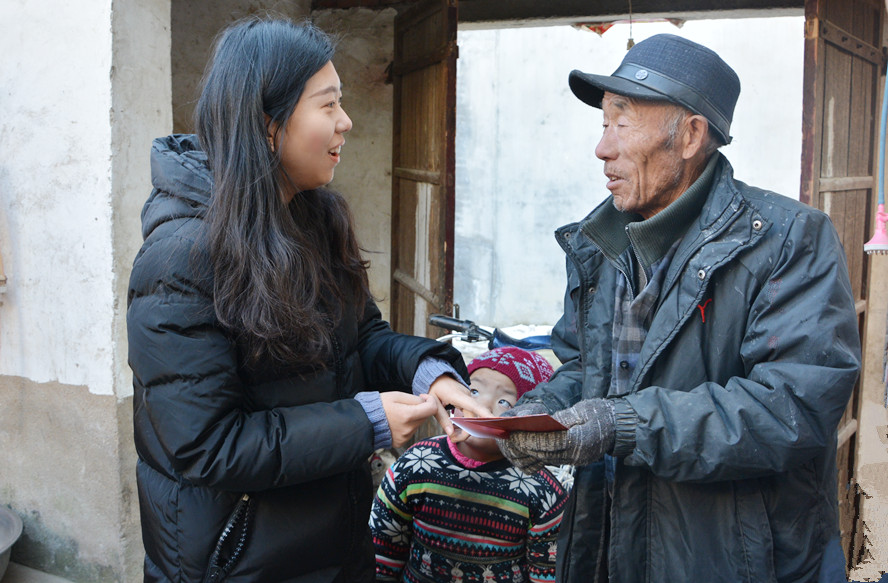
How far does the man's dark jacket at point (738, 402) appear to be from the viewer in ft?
5.25

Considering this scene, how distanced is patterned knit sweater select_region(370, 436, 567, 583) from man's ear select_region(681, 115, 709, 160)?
1106 millimetres

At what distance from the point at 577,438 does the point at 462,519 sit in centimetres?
86

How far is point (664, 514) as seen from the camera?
5.89 feet

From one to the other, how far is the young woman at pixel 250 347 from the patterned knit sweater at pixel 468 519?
0.56 metres

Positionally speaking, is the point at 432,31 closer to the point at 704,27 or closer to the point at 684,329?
the point at 684,329

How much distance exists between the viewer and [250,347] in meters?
1.67

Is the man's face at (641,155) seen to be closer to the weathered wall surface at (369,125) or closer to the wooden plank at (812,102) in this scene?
the wooden plank at (812,102)

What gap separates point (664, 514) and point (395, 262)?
152 inches

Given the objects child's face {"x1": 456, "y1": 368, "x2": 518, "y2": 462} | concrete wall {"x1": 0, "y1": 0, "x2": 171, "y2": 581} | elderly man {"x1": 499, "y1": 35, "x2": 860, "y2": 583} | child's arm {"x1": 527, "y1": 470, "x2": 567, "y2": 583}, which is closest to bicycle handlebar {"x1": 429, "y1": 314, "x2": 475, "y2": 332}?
child's face {"x1": 456, "y1": 368, "x2": 518, "y2": 462}

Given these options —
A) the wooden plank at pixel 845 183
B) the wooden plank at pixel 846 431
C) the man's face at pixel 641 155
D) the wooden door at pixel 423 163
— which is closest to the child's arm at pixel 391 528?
the man's face at pixel 641 155

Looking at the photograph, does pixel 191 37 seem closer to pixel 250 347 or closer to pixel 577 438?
pixel 250 347

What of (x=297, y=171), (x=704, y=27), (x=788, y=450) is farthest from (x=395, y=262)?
(x=704, y=27)

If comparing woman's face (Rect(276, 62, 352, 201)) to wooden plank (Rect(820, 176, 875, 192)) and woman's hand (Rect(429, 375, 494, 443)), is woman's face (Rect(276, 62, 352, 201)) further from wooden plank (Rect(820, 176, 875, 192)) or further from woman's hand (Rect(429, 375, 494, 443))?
wooden plank (Rect(820, 176, 875, 192))

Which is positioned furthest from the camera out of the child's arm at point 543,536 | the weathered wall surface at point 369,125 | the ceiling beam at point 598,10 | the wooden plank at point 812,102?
the weathered wall surface at point 369,125
